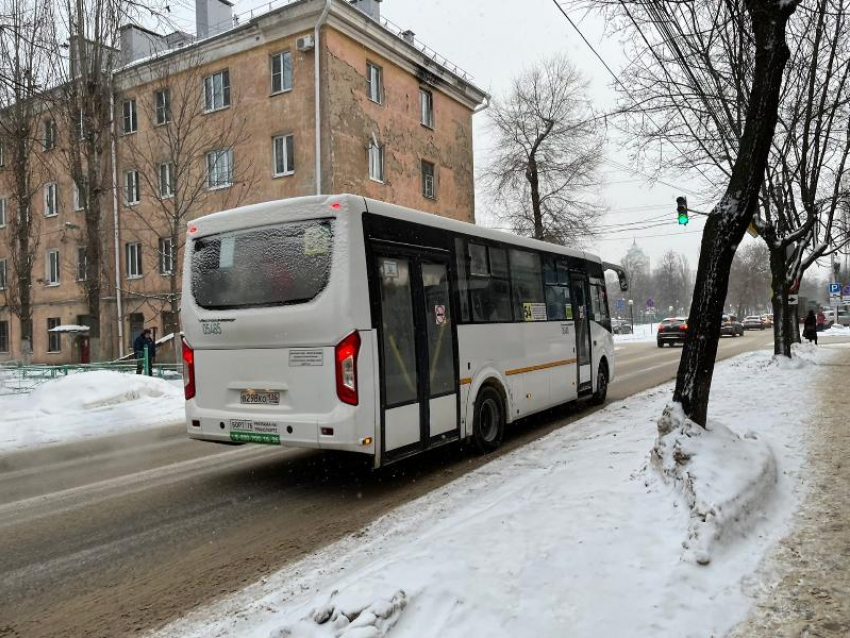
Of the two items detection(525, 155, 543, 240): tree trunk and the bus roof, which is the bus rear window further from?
detection(525, 155, 543, 240): tree trunk

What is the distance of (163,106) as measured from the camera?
22.1 metres

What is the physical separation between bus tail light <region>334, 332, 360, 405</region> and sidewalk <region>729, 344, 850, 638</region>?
3348mm

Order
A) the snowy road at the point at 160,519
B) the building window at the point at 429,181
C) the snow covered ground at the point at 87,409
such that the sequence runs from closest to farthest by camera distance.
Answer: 1. the snowy road at the point at 160,519
2. the snow covered ground at the point at 87,409
3. the building window at the point at 429,181

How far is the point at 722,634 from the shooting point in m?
3.19

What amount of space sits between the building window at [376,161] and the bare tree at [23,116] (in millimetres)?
10403

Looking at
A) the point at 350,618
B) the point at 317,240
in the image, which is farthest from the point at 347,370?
the point at 350,618

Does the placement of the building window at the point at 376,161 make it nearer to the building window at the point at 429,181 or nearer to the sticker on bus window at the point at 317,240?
the building window at the point at 429,181

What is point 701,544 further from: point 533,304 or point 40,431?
point 40,431

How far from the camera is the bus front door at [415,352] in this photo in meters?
6.08

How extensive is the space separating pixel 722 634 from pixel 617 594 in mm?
528

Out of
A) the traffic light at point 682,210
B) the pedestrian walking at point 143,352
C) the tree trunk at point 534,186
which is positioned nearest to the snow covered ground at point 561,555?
the traffic light at point 682,210

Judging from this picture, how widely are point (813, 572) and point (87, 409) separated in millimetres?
11937

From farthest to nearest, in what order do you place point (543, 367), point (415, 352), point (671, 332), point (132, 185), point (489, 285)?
1. point (671, 332)
2. point (132, 185)
3. point (543, 367)
4. point (489, 285)
5. point (415, 352)

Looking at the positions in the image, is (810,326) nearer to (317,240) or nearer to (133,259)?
(317,240)
